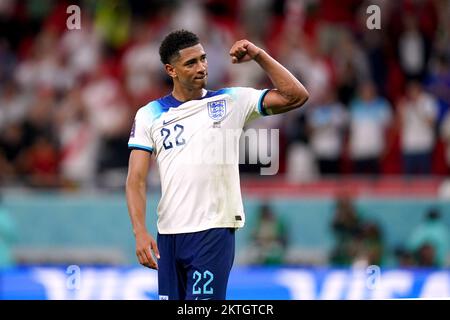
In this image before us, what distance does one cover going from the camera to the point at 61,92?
18781mm

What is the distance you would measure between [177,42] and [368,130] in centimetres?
826

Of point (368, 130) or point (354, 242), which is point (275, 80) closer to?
point (354, 242)

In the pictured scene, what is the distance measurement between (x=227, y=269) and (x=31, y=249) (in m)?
9.46

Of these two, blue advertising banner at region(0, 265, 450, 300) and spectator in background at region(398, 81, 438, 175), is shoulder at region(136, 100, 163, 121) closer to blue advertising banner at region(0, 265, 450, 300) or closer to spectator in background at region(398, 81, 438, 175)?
blue advertising banner at region(0, 265, 450, 300)

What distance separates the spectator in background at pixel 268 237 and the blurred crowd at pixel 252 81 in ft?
2.40

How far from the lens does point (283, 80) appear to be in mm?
8609

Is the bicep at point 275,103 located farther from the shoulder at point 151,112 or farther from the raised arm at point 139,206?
the raised arm at point 139,206

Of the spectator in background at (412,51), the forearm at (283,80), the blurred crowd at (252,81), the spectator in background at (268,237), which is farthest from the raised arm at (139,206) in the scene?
the spectator in background at (412,51)

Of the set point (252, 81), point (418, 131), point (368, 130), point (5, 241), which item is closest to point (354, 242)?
point (368, 130)

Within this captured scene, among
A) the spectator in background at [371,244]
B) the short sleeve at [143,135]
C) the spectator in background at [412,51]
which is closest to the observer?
the short sleeve at [143,135]

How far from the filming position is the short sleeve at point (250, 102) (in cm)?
880

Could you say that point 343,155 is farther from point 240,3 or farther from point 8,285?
point 8,285

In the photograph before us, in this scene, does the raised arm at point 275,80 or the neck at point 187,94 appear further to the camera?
the neck at point 187,94
